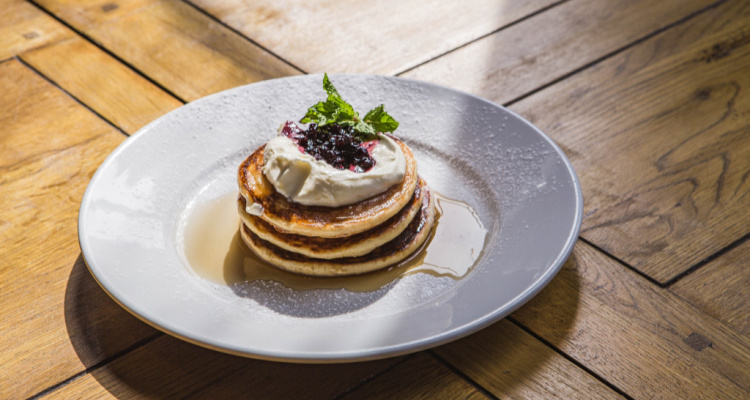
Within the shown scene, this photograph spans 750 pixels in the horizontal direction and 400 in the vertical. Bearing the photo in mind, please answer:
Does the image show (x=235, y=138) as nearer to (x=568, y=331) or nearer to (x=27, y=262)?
(x=27, y=262)

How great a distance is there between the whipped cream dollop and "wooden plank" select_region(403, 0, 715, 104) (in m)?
0.57

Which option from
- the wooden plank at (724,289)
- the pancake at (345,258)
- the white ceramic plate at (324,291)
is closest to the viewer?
the white ceramic plate at (324,291)

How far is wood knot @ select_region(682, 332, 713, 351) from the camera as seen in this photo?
1.12 m

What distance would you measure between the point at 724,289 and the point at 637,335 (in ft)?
0.70

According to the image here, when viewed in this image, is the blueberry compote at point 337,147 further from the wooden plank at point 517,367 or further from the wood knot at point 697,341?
the wood knot at point 697,341

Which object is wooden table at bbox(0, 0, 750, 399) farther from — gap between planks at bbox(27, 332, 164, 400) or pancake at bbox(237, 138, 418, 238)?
pancake at bbox(237, 138, 418, 238)

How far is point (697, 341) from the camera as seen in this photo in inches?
44.4

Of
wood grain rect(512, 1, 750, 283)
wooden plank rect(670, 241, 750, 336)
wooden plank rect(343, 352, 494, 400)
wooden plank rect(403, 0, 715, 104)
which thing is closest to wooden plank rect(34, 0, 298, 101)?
wooden plank rect(403, 0, 715, 104)

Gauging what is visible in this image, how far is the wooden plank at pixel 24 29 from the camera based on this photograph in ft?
6.33

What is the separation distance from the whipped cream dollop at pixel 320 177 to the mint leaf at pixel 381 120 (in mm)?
58

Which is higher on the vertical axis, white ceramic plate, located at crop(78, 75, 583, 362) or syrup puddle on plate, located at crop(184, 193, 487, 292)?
white ceramic plate, located at crop(78, 75, 583, 362)

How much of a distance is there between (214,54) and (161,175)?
0.60m

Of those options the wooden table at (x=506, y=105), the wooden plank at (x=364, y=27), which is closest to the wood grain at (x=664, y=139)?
the wooden table at (x=506, y=105)

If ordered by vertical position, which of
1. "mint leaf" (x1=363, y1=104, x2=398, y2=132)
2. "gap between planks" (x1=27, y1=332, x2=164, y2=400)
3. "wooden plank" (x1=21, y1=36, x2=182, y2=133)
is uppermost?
"mint leaf" (x1=363, y1=104, x2=398, y2=132)
